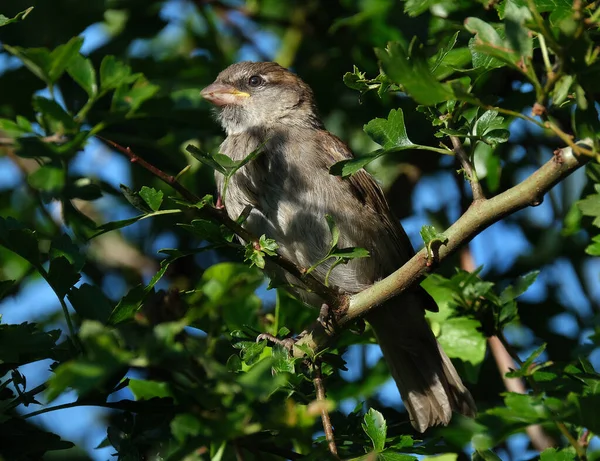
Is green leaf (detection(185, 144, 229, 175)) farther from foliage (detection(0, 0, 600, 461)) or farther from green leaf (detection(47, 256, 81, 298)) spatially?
green leaf (detection(47, 256, 81, 298))

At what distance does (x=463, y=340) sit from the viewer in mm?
3533

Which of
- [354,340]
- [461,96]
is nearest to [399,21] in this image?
[354,340]

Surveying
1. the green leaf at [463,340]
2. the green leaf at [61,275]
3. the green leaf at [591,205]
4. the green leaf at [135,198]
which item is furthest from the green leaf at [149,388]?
the green leaf at [463,340]

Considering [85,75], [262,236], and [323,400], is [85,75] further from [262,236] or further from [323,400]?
[323,400]

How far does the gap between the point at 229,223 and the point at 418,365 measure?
2239 millimetres

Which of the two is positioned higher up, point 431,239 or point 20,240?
point 20,240

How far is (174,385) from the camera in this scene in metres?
1.81

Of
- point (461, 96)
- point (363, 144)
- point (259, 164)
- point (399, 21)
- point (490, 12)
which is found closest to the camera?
point (461, 96)

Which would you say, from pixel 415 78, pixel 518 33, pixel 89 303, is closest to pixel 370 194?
pixel 89 303

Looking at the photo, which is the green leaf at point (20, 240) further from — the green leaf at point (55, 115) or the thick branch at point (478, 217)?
the thick branch at point (478, 217)

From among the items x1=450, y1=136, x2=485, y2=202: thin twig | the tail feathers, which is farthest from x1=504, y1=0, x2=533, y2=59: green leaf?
the tail feathers

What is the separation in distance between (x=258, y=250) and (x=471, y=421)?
2.47 ft

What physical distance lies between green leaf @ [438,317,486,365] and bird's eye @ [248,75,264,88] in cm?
178

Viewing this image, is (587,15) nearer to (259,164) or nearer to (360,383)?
(259,164)
